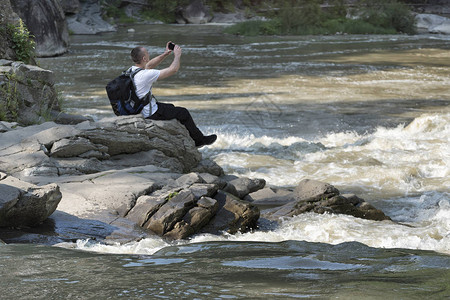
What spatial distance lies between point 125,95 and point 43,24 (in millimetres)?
20596

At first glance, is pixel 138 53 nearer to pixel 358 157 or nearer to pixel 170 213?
pixel 170 213

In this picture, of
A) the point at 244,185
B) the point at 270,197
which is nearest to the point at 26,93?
the point at 244,185

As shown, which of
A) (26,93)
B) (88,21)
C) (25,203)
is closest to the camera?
(25,203)

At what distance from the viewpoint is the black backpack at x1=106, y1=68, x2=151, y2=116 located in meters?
8.12

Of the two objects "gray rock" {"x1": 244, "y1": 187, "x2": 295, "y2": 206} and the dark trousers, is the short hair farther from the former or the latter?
"gray rock" {"x1": 244, "y1": 187, "x2": 295, "y2": 206}

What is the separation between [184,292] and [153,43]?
94.4 ft

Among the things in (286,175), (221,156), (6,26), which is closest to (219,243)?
(286,175)

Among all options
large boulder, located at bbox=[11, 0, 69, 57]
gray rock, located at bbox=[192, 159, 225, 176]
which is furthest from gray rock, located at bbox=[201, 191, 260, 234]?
large boulder, located at bbox=[11, 0, 69, 57]

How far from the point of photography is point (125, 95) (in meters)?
8.26

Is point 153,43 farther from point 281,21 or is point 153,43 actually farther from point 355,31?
point 355,31

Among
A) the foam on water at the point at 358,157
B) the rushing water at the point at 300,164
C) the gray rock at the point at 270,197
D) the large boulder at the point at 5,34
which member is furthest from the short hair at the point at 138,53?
the large boulder at the point at 5,34

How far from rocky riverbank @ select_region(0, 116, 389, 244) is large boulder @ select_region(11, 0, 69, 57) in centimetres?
1922

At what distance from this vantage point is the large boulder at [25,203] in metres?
5.64

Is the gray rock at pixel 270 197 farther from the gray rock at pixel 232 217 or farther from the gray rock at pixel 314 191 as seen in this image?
the gray rock at pixel 232 217
